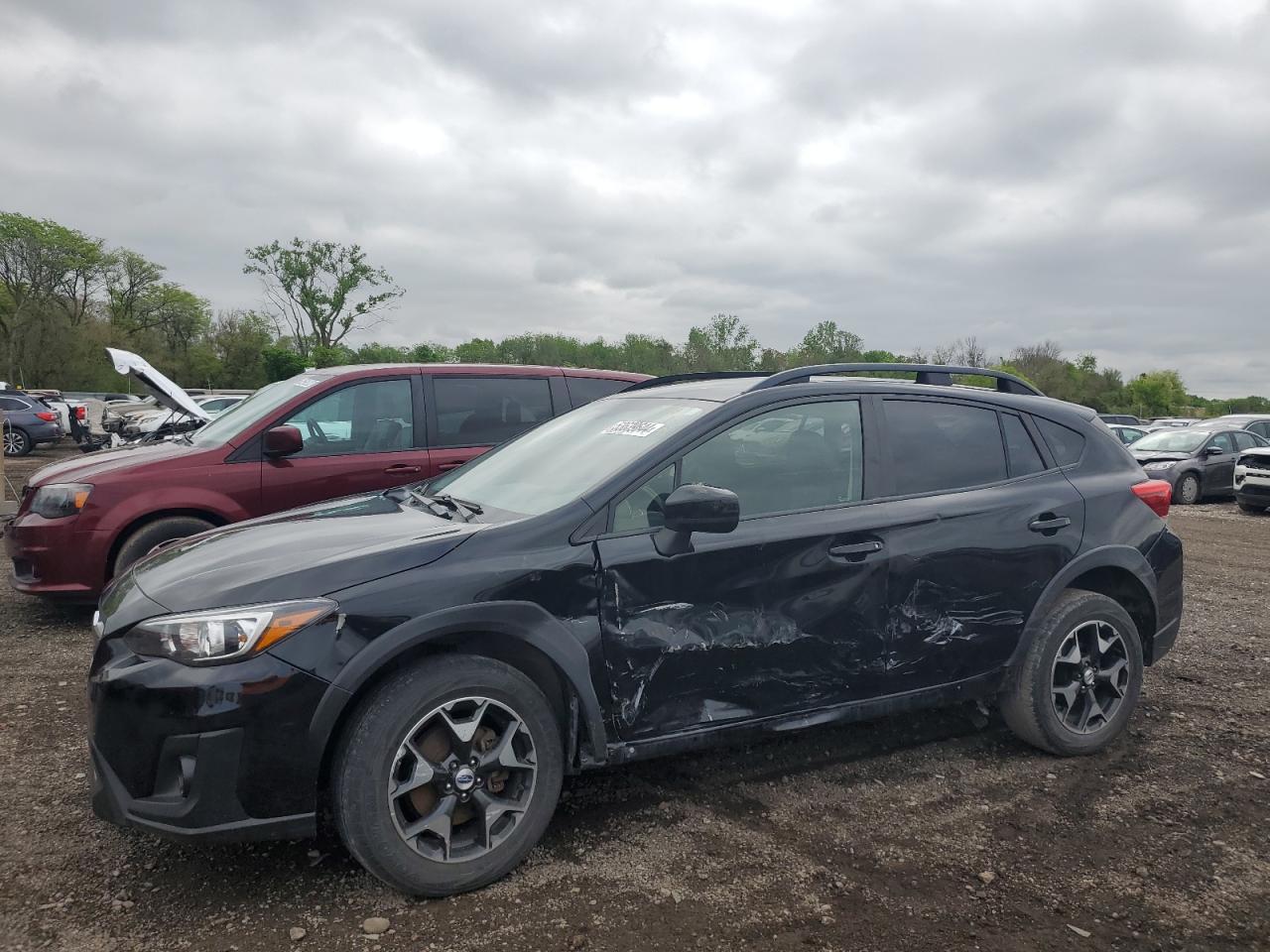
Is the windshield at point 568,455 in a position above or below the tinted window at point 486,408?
below

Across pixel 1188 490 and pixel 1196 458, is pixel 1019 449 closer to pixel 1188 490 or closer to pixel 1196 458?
pixel 1196 458

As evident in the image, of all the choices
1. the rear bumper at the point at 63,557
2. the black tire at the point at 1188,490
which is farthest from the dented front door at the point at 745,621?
the black tire at the point at 1188,490

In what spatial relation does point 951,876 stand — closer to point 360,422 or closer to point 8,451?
point 360,422

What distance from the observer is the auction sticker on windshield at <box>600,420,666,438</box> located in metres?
3.58

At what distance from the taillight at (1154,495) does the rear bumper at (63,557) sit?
5.97 metres

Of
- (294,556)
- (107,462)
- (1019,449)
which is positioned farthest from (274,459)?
(1019,449)

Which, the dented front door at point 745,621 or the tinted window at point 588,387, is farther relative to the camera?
the tinted window at point 588,387

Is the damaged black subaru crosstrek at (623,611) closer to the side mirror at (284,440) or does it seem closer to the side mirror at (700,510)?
the side mirror at (700,510)

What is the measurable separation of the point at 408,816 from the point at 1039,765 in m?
2.74

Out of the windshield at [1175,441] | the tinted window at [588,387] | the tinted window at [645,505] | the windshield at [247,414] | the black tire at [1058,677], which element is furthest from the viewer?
the windshield at [1175,441]

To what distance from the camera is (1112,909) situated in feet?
9.37

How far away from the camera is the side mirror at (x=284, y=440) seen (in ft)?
19.6

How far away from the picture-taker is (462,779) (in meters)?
2.83

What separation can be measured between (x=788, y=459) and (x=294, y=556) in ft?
6.09
